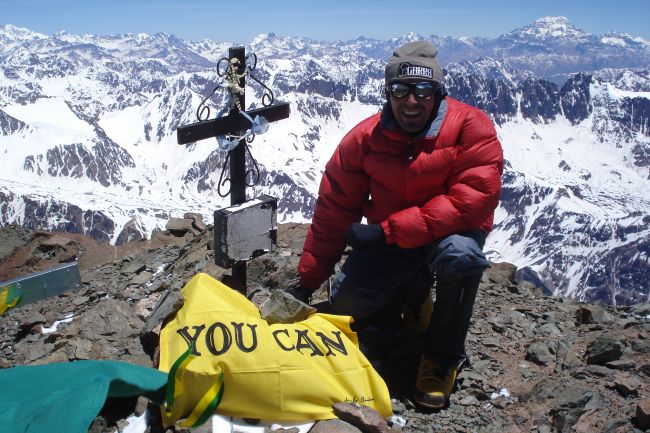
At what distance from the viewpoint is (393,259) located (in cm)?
540

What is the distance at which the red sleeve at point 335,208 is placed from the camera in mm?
5488

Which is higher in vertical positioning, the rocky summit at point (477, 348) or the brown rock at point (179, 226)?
the rocky summit at point (477, 348)

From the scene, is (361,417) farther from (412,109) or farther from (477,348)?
(412,109)

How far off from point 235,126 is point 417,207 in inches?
103

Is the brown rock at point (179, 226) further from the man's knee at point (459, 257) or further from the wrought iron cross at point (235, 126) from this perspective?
the man's knee at point (459, 257)

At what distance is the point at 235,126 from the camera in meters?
6.64

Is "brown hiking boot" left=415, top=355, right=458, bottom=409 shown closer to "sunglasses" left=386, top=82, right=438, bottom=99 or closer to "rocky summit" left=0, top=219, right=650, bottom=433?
"rocky summit" left=0, top=219, right=650, bottom=433

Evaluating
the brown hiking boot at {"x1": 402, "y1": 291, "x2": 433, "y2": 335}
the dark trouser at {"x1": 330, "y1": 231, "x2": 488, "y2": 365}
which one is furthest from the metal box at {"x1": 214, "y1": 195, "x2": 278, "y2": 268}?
the brown hiking boot at {"x1": 402, "y1": 291, "x2": 433, "y2": 335}

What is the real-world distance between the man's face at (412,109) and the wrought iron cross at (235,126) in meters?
2.17

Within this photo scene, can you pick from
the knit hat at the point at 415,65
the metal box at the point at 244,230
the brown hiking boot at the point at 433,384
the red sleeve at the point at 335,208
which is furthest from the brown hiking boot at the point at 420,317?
the knit hat at the point at 415,65

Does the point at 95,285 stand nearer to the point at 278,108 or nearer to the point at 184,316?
the point at 278,108

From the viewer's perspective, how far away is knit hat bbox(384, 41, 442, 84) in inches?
193

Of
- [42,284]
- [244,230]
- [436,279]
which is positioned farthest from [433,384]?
[42,284]

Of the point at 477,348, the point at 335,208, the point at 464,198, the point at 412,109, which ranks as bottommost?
the point at 477,348
